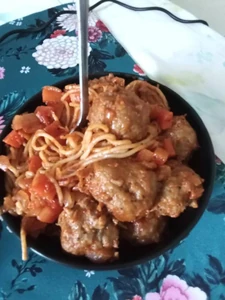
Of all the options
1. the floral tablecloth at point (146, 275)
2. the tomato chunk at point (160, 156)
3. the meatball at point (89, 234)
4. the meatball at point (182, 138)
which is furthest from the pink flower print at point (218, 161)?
the meatball at point (89, 234)

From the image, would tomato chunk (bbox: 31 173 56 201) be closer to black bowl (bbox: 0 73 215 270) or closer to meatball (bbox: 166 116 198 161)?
black bowl (bbox: 0 73 215 270)

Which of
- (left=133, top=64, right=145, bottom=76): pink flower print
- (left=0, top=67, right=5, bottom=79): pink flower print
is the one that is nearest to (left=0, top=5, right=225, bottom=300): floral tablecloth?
(left=133, top=64, right=145, bottom=76): pink flower print

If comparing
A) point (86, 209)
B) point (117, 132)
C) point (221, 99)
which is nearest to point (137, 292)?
point (86, 209)

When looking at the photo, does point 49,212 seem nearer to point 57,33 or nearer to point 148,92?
point 148,92

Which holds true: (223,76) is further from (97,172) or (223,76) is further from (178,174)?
(97,172)

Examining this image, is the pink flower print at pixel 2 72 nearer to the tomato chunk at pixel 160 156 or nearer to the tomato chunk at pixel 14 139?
the tomato chunk at pixel 14 139

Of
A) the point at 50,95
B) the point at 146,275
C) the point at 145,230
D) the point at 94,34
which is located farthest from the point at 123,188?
the point at 94,34

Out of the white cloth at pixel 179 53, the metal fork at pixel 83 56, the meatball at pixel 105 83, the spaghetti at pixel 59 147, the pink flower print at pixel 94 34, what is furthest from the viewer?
the pink flower print at pixel 94 34
